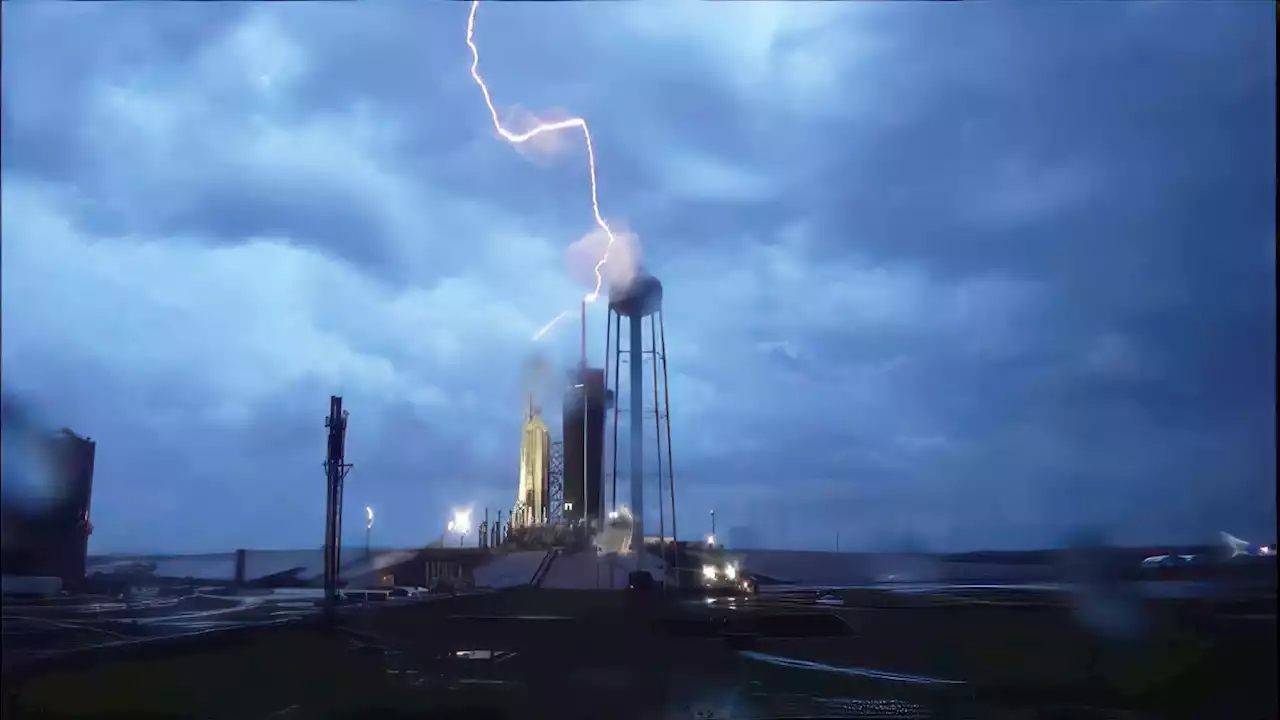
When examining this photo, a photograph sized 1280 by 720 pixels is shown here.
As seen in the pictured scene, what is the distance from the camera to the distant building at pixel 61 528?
36.7ft

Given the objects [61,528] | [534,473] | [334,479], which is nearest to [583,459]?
[534,473]

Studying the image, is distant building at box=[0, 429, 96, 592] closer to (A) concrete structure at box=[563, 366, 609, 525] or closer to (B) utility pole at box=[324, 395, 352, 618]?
(B) utility pole at box=[324, 395, 352, 618]

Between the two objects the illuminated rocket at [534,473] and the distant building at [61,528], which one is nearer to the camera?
the distant building at [61,528]

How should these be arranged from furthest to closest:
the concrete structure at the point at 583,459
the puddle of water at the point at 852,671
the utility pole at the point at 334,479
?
the concrete structure at the point at 583,459 → the utility pole at the point at 334,479 → the puddle of water at the point at 852,671

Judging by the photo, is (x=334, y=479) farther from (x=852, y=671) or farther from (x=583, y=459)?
(x=583, y=459)

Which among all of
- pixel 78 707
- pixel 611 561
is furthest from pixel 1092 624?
pixel 611 561

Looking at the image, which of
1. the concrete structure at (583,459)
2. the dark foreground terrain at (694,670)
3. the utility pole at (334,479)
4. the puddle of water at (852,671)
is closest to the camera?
the dark foreground terrain at (694,670)

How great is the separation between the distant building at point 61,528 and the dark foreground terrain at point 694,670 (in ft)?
7.72

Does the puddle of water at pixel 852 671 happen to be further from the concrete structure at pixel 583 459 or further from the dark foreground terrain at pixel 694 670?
the concrete structure at pixel 583 459

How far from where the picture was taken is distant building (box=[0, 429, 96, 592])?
441 inches

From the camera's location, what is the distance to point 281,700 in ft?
37.1

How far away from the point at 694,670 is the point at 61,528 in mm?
11119

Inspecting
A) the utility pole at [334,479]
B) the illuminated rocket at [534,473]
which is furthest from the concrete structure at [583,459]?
the utility pole at [334,479]

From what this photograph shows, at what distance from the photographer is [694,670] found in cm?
1375
